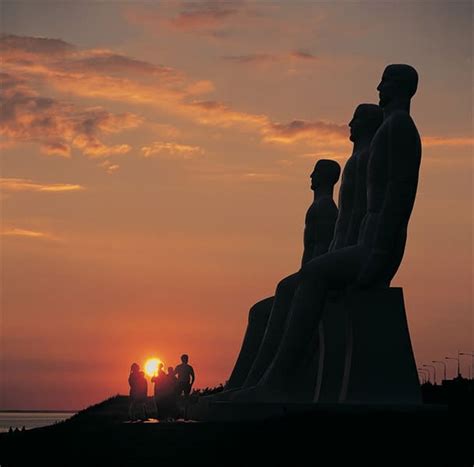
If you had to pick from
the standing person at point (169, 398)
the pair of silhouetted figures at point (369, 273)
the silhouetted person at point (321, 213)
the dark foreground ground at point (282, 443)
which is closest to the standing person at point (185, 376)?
the standing person at point (169, 398)

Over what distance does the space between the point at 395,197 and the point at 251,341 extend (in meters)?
6.26

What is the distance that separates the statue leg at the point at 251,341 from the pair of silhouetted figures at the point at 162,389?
1.17 meters

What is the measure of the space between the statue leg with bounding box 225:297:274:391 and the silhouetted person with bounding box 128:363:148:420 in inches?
115

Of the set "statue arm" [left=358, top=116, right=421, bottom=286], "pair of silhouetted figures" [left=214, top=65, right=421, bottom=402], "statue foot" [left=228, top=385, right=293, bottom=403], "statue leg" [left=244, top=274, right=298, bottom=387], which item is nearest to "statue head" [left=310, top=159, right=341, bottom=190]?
"statue leg" [left=244, top=274, right=298, bottom=387]

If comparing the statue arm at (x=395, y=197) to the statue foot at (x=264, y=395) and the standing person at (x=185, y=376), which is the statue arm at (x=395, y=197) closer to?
the statue foot at (x=264, y=395)

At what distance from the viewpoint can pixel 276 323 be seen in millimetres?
20328

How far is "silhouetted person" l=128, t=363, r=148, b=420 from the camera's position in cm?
2564

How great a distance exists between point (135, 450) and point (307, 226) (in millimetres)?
8146

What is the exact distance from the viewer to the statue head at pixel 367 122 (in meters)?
20.1

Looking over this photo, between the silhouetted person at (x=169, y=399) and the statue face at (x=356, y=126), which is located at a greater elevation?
the statue face at (x=356, y=126)

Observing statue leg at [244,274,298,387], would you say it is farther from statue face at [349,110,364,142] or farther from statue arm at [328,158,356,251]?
statue face at [349,110,364,142]

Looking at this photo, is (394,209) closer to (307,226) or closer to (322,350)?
(322,350)

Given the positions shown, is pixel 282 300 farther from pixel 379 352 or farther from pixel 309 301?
pixel 379 352

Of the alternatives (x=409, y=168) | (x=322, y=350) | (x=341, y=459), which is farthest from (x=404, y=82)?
(x=341, y=459)
